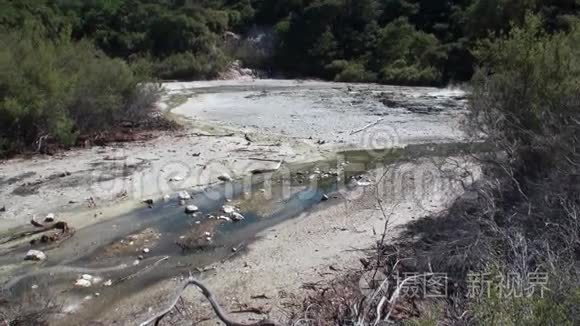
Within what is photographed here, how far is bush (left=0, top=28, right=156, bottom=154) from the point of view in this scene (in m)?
16.2

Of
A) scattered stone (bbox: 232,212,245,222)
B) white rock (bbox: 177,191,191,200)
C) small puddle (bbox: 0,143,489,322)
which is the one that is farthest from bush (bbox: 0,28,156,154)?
scattered stone (bbox: 232,212,245,222)

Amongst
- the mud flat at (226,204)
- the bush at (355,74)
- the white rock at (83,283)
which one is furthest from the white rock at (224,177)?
the bush at (355,74)

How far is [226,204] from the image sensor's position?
13.3 meters

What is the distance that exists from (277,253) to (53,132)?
10.4m

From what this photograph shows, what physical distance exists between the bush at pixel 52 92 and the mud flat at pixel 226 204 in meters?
1.23

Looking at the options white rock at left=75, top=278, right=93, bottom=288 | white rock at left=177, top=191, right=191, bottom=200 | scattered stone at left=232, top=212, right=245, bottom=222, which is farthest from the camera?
white rock at left=177, top=191, right=191, bottom=200

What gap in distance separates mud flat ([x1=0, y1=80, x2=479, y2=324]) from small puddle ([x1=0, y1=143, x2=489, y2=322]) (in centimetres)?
4

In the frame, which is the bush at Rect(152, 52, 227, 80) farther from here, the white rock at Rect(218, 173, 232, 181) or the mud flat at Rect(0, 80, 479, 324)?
the white rock at Rect(218, 173, 232, 181)

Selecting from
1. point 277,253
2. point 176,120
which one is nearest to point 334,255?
point 277,253

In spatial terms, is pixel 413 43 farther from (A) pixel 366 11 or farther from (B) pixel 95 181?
(B) pixel 95 181

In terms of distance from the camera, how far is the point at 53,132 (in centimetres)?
1714

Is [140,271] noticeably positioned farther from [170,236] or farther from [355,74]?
[355,74]

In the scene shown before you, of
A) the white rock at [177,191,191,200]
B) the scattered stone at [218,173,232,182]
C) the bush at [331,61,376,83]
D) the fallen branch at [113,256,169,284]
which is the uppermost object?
the bush at [331,61,376,83]

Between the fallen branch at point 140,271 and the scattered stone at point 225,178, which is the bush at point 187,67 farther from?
the fallen branch at point 140,271
